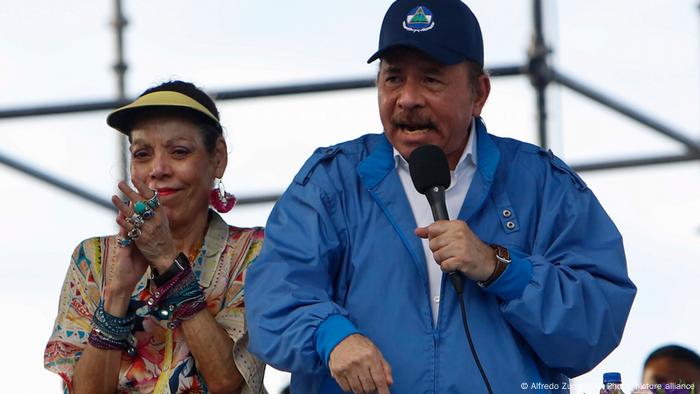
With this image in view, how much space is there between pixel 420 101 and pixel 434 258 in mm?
439

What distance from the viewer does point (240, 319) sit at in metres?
4.03

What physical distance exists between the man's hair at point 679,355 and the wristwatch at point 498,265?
315cm

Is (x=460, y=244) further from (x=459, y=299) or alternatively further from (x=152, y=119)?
(x=152, y=119)

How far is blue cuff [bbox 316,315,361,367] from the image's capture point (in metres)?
3.43

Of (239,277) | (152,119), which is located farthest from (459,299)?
(152,119)

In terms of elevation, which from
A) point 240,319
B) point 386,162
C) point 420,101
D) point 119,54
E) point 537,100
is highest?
point 119,54

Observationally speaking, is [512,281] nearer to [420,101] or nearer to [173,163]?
[420,101]

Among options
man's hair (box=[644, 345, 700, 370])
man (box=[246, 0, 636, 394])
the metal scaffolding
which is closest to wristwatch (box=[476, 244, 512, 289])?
man (box=[246, 0, 636, 394])

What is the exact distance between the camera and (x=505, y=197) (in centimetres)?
376

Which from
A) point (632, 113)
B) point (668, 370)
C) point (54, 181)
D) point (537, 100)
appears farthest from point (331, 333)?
point (668, 370)

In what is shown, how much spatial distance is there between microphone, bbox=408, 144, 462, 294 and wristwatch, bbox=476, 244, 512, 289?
0.07 metres

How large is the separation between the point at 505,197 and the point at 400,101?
0.33 meters

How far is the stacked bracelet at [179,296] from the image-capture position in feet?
12.9

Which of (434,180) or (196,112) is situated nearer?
(434,180)
